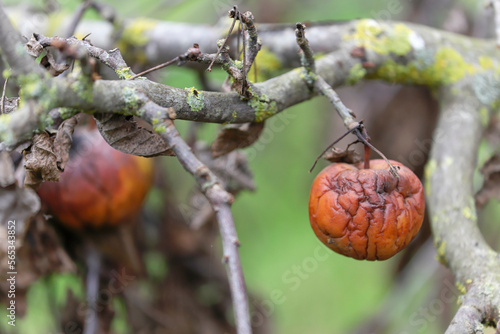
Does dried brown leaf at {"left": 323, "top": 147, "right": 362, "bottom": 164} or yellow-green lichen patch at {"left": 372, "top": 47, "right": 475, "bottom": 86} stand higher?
yellow-green lichen patch at {"left": 372, "top": 47, "right": 475, "bottom": 86}

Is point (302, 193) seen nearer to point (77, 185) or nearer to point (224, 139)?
point (77, 185)

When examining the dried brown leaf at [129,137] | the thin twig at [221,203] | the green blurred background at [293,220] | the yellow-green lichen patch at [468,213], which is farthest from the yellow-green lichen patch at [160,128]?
the green blurred background at [293,220]

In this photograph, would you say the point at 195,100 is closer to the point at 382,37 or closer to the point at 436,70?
the point at 382,37

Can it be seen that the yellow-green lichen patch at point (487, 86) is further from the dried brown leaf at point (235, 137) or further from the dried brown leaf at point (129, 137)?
the dried brown leaf at point (129, 137)

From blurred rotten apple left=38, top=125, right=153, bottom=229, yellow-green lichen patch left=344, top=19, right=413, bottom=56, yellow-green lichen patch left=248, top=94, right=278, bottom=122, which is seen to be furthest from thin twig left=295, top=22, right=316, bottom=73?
blurred rotten apple left=38, top=125, right=153, bottom=229

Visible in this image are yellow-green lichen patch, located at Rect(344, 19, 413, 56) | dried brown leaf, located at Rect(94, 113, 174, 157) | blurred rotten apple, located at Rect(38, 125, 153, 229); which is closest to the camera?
dried brown leaf, located at Rect(94, 113, 174, 157)

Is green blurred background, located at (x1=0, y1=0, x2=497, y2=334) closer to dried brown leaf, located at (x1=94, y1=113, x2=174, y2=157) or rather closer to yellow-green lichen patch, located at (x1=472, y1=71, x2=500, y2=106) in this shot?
yellow-green lichen patch, located at (x1=472, y1=71, x2=500, y2=106)

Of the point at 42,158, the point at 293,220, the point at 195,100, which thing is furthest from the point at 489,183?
the point at 293,220
